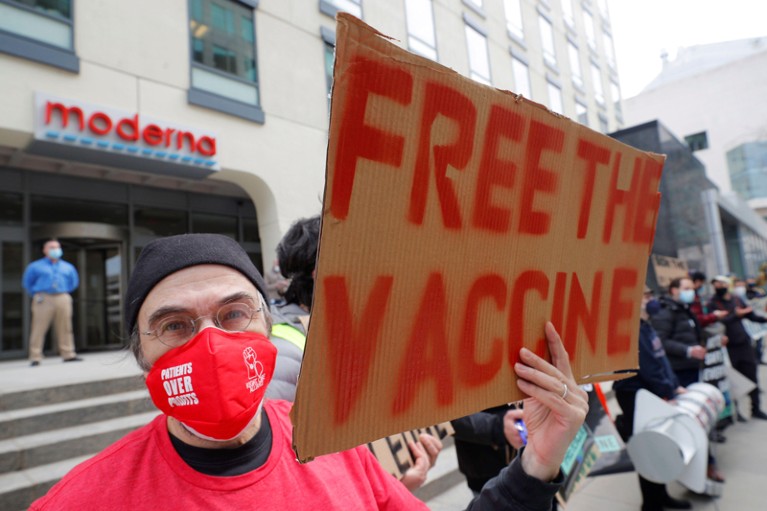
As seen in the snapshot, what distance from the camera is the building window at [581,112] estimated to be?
19.3 metres

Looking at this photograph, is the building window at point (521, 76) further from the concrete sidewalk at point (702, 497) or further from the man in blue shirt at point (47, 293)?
the man in blue shirt at point (47, 293)

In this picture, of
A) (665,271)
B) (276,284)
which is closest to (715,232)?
(665,271)

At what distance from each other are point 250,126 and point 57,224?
3.74 metres

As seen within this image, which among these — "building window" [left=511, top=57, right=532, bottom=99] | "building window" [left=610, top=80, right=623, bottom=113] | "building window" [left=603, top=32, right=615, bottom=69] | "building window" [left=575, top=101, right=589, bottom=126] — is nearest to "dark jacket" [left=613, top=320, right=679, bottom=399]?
"building window" [left=511, top=57, right=532, bottom=99]

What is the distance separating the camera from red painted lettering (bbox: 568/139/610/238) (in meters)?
1.31

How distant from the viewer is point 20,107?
20.1 feet

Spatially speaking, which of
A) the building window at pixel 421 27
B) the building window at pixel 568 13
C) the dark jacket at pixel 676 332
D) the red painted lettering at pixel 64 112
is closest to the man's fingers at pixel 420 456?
the dark jacket at pixel 676 332

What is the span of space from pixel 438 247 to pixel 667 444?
3379 millimetres

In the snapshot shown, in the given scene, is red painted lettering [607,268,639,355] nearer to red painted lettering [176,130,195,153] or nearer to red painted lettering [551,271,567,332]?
red painted lettering [551,271,567,332]

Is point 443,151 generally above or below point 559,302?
above

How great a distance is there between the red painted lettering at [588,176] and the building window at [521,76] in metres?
15.1

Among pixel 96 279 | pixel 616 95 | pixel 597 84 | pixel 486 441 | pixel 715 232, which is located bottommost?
pixel 486 441

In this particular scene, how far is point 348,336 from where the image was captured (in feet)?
2.87

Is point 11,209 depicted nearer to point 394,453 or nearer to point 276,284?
point 276,284
